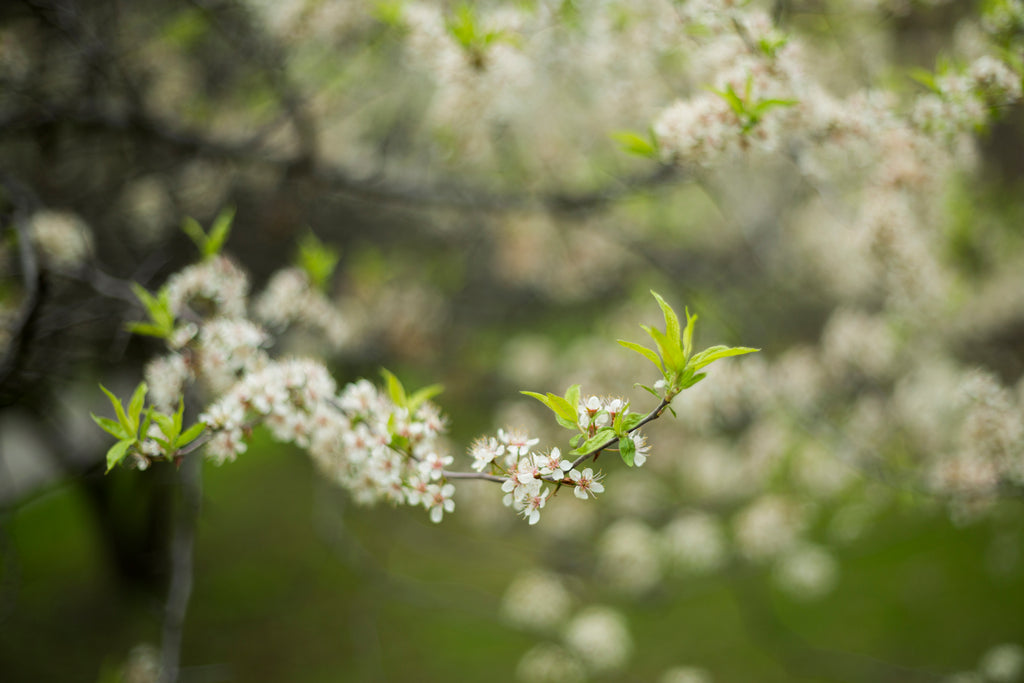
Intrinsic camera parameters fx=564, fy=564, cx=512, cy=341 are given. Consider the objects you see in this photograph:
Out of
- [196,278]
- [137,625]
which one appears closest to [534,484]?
[196,278]

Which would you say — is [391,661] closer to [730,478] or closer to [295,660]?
[295,660]

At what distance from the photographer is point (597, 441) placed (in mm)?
934

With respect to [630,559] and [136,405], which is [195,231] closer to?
[136,405]

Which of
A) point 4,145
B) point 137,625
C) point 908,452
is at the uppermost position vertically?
point 4,145

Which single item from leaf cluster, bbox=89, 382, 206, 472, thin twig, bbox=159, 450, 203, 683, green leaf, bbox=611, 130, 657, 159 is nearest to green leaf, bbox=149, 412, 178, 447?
leaf cluster, bbox=89, 382, 206, 472

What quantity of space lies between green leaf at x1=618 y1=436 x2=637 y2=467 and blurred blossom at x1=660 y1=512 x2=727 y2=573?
7.27 feet

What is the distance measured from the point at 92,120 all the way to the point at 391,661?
A: 9.43 ft

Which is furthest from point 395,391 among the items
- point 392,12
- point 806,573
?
point 806,573

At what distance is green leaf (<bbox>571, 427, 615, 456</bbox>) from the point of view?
3.06 feet

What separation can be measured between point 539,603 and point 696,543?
0.86 m

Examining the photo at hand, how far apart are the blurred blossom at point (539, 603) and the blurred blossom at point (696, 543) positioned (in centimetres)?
61

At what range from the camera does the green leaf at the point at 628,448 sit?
938mm

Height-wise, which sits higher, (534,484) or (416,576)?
(416,576)

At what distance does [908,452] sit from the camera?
9.71 feet
